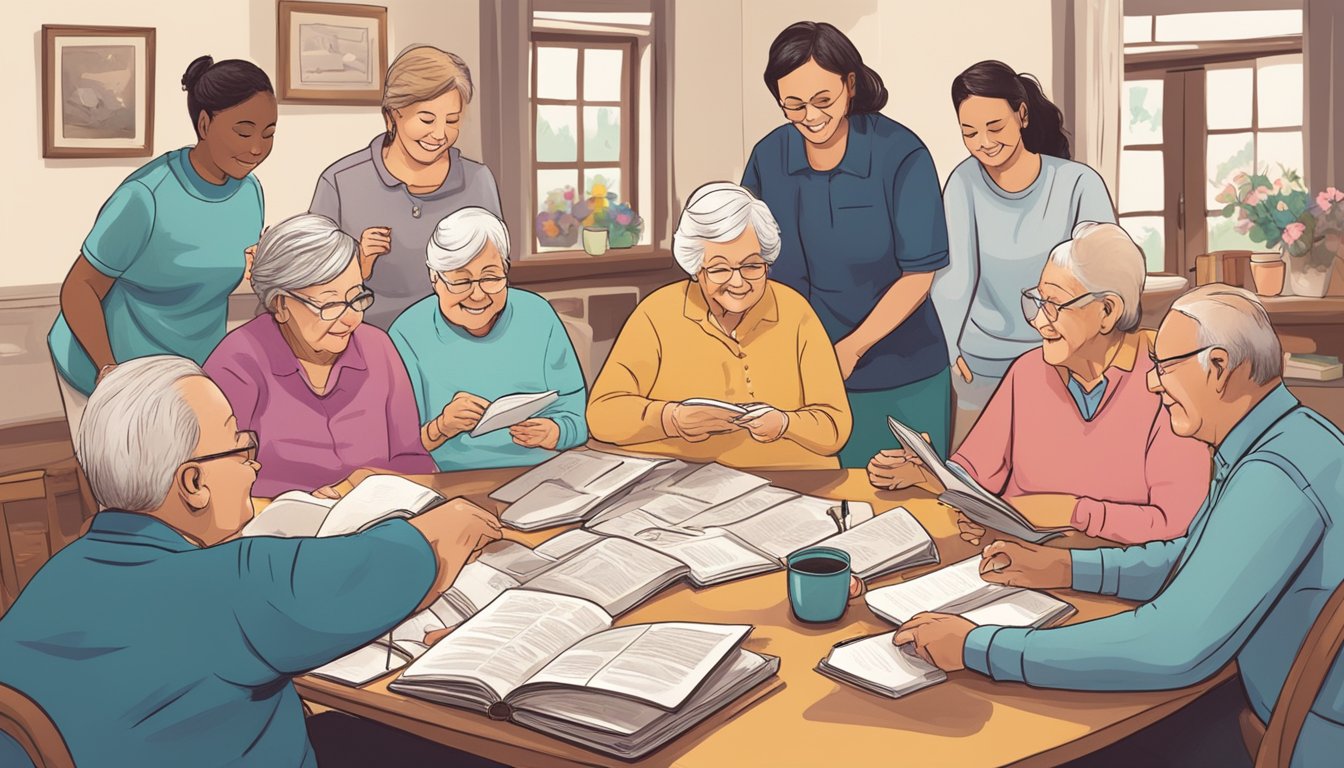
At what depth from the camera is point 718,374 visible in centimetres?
304

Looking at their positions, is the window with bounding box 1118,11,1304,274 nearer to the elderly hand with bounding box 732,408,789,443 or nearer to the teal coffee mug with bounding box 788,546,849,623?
the elderly hand with bounding box 732,408,789,443

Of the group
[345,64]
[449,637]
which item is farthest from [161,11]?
[449,637]

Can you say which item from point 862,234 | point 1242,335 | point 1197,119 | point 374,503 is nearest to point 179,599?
point 374,503

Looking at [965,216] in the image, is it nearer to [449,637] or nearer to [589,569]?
[589,569]

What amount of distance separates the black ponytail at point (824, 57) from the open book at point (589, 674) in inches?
84.1

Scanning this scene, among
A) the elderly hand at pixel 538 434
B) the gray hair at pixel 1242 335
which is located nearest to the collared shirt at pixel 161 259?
the elderly hand at pixel 538 434

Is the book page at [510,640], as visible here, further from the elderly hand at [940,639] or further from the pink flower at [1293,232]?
the pink flower at [1293,232]

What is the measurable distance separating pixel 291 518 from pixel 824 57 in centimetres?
207

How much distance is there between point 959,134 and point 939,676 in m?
3.34

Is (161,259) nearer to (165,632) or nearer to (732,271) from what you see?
(732,271)

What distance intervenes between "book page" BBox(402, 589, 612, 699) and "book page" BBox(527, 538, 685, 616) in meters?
0.08

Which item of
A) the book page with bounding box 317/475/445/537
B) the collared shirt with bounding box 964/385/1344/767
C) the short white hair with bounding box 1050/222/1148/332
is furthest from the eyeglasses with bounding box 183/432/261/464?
the short white hair with bounding box 1050/222/1148/332

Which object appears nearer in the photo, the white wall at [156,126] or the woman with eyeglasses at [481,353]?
the woman with eyeglasses at [481,353]

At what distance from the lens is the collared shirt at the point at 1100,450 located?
7.54 ft
